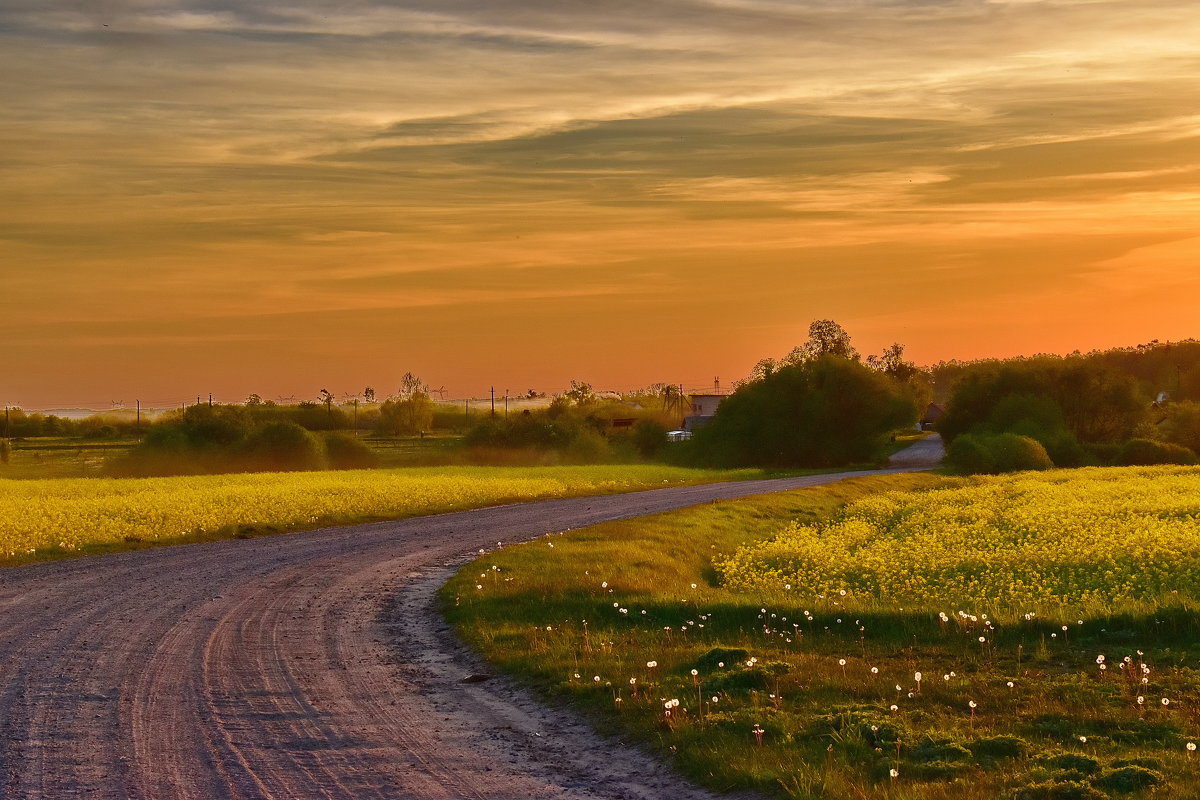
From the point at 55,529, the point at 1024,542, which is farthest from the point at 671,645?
the point at 55,529

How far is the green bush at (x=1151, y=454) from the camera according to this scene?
276 feet

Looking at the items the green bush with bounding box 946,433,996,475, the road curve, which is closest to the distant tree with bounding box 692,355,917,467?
the green bush with bounding box 946,433,996,475

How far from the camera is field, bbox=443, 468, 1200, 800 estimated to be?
9.36 m

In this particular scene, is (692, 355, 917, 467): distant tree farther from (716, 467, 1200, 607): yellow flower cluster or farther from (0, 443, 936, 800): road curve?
(0, 443, 936, 800): road curve

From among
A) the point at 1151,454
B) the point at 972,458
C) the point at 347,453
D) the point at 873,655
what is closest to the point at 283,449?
the point at 347,453

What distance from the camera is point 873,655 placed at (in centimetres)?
1393

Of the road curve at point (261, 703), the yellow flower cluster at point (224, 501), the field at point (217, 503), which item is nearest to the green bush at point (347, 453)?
the yellow flower cluster at point (224, 501)

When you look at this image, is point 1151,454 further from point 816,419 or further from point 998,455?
point 816,419

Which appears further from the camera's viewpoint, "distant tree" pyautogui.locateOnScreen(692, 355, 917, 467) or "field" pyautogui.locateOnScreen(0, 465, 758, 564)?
"distant tree" pyautogui.locateOnScreen(692, 355, 917, 467)

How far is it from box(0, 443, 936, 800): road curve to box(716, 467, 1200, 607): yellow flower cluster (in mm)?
9208

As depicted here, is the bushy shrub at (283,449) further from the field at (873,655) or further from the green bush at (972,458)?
the field at (873,655)

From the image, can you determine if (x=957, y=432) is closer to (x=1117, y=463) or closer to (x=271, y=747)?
(x=1117, y=463)

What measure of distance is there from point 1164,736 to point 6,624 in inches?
651

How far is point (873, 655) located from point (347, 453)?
74186 mm
